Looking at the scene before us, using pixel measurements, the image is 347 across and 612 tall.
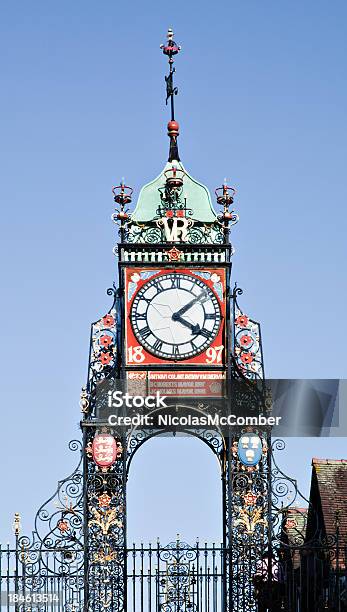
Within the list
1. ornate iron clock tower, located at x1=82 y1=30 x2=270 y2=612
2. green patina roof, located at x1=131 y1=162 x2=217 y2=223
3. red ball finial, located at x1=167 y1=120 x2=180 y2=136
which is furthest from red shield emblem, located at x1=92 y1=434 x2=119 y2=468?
red ball finial, located at x1=167 y1=120 x2=180 y2=136

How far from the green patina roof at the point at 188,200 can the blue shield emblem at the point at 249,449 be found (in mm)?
4422

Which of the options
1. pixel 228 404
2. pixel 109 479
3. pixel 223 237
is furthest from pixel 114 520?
pixel 223 237

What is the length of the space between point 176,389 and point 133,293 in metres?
2.06

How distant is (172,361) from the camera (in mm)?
34062

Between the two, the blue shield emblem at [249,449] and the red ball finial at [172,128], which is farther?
the red ball finial at [172,128]

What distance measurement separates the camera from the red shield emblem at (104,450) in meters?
33.5

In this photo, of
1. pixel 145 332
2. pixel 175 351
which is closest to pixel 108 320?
pixel 145 332

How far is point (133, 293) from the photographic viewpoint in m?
34.3

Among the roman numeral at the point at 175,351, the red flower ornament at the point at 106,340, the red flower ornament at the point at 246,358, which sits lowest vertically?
the red flower ornament at the point at 246,358

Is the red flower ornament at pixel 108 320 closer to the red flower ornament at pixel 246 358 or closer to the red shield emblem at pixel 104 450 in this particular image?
the red shield emblem at pixel 104 450

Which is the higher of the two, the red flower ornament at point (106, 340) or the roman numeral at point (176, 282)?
the roman numeral at point (176, 282)

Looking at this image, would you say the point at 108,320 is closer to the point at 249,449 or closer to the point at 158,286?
the point at 158,286

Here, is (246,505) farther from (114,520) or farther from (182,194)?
(182,194)

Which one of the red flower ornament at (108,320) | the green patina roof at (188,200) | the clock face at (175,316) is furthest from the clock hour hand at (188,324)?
the green patina roof at (188,200)
